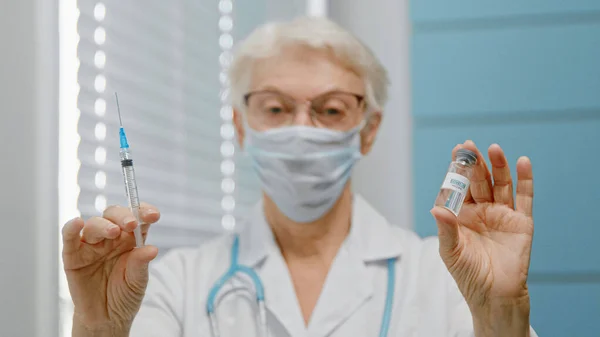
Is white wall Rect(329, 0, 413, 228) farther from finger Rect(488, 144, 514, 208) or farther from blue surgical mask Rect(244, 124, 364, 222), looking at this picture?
finger Rect(488, 144, 514, 208)

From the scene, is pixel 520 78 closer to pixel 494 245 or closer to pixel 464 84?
pixel 464 84

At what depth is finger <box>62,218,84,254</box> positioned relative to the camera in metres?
0.98

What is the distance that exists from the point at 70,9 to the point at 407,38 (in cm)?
90

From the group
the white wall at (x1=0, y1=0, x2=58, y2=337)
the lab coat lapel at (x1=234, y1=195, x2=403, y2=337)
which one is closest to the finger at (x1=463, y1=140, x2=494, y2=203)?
the lab coat lapel at (x1=234, y1=195, x2=403, y2=337)

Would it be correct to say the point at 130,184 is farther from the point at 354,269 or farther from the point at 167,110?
the point at 167,110

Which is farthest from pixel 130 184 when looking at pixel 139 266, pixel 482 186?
pixel 482 186

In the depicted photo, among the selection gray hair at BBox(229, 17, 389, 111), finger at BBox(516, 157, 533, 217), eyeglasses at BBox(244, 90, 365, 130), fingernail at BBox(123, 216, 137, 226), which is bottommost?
fingernail at BBox(123, 216, 137, 226)

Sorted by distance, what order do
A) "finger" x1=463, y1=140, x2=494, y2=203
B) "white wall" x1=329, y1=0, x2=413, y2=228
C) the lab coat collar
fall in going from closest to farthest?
"finger" x1=463, y1=140, x2=494, y2=203, the lab coat collar, "white wall" x1=329, y1=0, x2=413, y2=228

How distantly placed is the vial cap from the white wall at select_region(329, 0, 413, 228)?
0.78m

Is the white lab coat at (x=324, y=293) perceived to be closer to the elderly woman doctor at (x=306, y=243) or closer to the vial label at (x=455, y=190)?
the elderly woman doctor at (x=306, y=243)

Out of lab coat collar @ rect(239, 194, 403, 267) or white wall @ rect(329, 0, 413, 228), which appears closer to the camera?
lab coat collar @ rect(239, 194, 403, 267)

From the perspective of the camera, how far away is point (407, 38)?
1849 millimetres

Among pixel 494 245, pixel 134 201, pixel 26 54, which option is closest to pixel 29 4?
pixel 26 54

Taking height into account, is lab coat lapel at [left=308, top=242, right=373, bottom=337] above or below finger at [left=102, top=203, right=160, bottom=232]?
below
